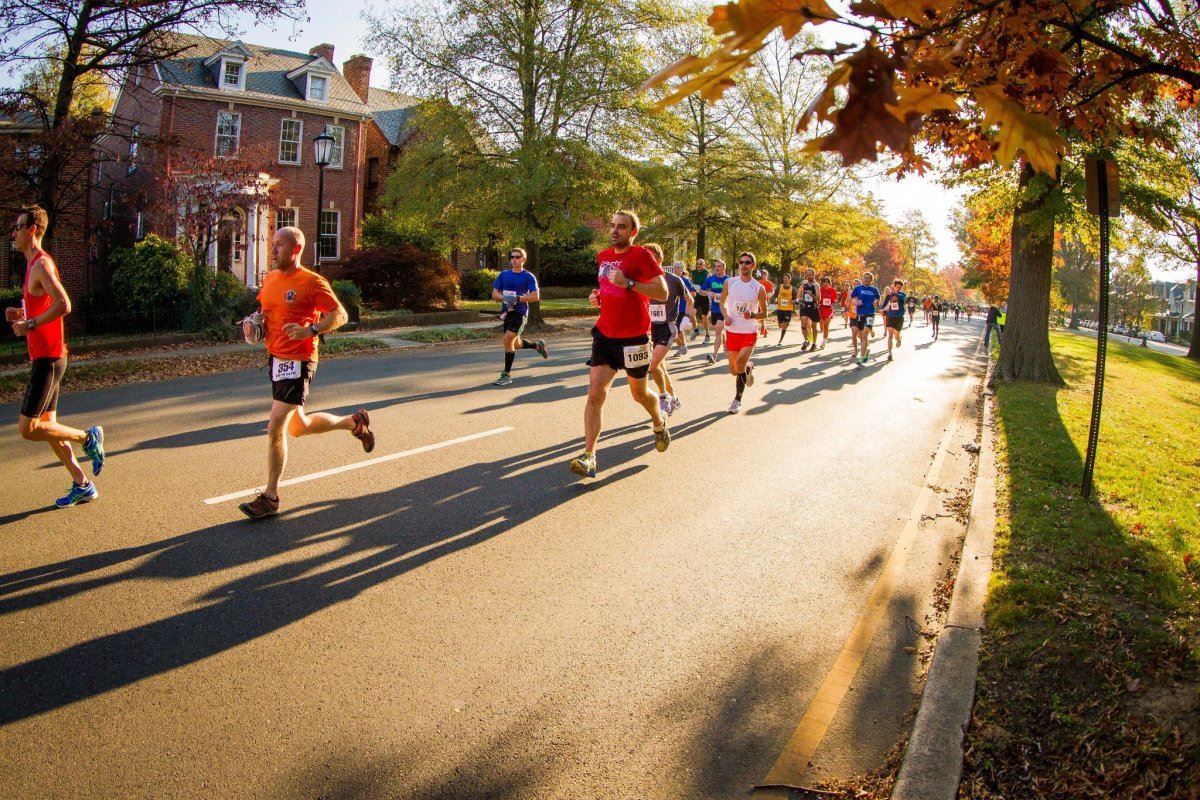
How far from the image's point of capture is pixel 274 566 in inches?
195

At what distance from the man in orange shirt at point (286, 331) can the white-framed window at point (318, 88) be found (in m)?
29.8

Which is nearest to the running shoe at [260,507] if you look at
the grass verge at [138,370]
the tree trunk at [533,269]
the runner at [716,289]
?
the grass verge at [138,370]

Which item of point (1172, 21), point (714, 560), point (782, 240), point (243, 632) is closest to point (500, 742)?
point (243, 632)

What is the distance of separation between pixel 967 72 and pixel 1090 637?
2858mm

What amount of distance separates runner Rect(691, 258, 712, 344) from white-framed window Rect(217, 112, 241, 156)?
748 inches

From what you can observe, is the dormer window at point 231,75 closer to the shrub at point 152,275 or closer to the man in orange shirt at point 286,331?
the shrub at point 152,275

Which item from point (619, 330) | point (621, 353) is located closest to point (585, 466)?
point (621, 353)

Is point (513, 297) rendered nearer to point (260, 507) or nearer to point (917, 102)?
point (260, 507)

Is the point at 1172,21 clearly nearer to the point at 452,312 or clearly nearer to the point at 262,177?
the point at 262,177

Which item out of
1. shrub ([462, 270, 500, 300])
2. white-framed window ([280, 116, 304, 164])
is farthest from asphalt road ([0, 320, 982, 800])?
shrub ([462, 270, 500, 300])

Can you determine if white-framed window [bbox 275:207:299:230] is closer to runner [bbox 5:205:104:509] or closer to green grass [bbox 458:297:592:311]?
green grass [bbox 458:297:592:311]

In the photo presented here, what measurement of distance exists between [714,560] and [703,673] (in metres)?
1.54

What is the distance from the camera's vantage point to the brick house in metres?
28.6

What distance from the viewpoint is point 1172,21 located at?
14.1ft
